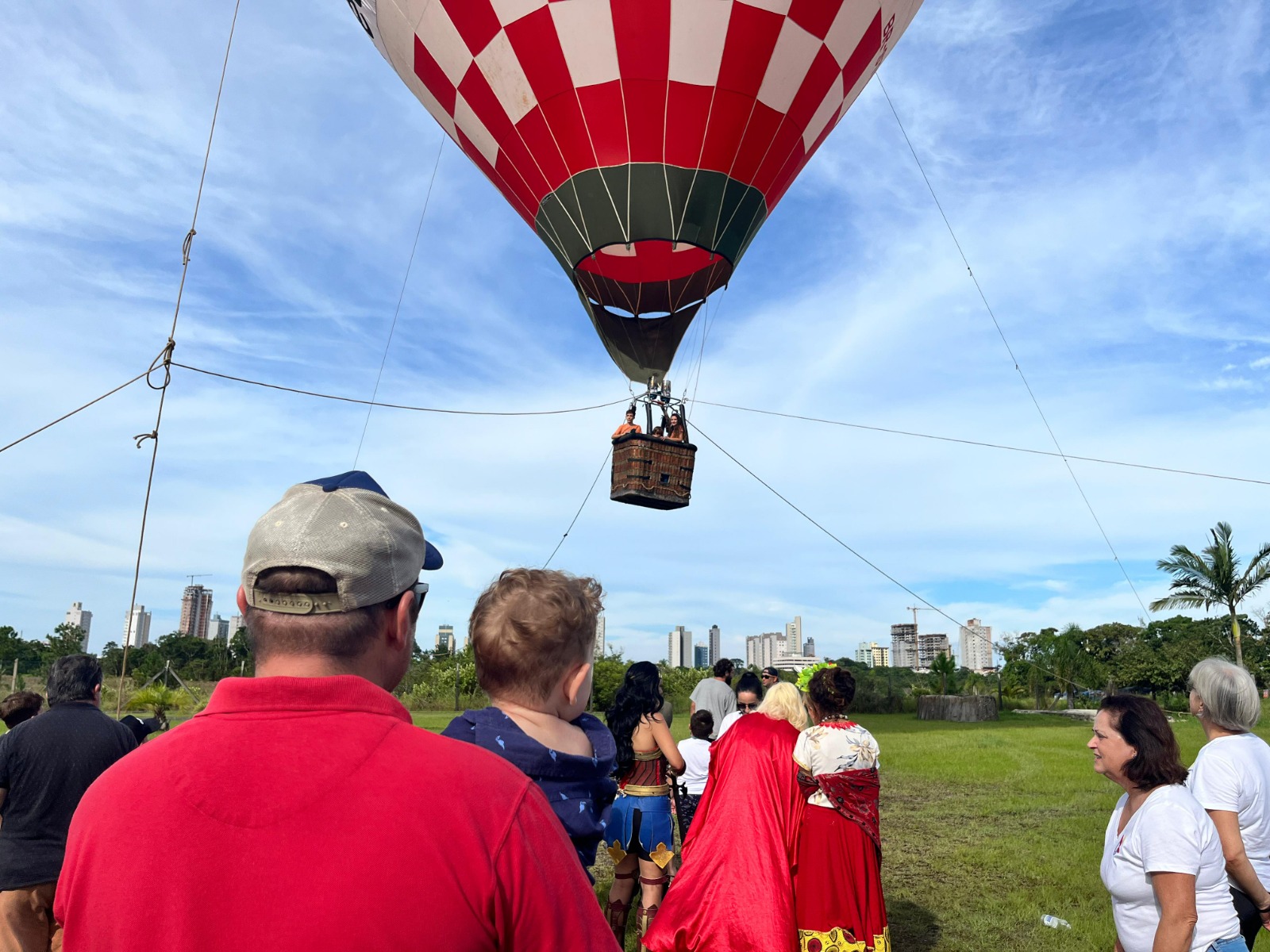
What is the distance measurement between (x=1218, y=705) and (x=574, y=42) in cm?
707

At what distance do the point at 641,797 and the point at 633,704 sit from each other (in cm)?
50

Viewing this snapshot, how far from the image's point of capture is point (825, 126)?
9266 mm

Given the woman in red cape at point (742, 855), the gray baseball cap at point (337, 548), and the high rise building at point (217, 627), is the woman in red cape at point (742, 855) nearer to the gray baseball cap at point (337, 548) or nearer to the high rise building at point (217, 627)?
the gray baseball cap at point (337, 548)

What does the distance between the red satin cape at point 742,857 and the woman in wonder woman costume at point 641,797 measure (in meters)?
0.82

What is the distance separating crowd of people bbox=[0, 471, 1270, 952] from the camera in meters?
0.97

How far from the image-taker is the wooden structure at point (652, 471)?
769cm

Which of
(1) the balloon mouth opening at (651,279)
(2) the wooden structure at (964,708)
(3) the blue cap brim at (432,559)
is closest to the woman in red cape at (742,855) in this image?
(3) the blue cap brim at (432,559)

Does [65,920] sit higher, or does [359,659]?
[359,659]

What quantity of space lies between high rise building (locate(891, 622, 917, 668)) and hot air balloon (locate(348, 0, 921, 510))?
10347 cm

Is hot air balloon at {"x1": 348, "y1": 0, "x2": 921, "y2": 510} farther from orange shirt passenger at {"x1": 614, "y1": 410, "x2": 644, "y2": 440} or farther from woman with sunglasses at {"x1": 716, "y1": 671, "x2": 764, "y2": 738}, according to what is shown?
woman with sunglasses at {"x1": 716, "y1": 671, "x2": 764, "y2": 738}

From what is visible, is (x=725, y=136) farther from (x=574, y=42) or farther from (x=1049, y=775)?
(x=1049, y=775)

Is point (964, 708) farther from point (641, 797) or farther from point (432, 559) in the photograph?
point (432, 559)

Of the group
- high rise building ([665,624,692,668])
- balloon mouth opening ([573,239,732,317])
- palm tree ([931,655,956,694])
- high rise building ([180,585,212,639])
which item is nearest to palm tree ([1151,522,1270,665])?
palm tree ([931,655,956,694])

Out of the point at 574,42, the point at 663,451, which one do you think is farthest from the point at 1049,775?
the point at 574,42
